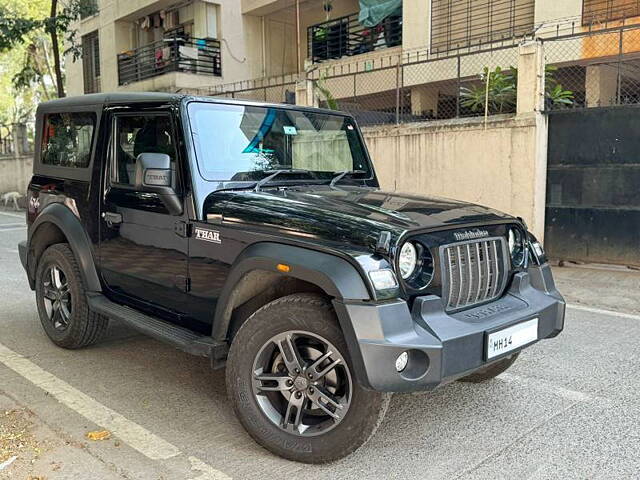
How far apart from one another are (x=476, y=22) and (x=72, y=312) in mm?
11553

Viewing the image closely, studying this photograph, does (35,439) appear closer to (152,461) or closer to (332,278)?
(152,461)

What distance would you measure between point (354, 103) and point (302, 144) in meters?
8.95

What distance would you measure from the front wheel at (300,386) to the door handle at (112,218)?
1.49 m

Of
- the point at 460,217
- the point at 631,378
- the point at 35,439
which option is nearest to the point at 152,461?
the point at 35,439

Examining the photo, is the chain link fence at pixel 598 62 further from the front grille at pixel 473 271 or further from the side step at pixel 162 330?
the side step at pixel 162 330

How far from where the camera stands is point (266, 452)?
10.6ft

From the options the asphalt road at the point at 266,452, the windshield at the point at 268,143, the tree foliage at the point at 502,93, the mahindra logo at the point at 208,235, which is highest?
the tree foliage at the point at 502,93

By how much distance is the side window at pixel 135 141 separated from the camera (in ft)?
12.7

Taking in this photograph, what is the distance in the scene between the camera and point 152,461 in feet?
10.2

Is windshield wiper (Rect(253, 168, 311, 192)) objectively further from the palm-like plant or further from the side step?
the palm-like plant

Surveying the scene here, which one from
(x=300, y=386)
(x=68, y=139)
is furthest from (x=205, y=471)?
(x=68, y=139)

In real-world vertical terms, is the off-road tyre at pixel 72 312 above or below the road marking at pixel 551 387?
above

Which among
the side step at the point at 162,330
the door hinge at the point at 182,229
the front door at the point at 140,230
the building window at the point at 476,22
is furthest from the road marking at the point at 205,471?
the building window at the point at 476,22

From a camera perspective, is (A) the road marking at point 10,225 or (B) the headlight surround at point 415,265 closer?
(B) the headlight surround at point 415,265
